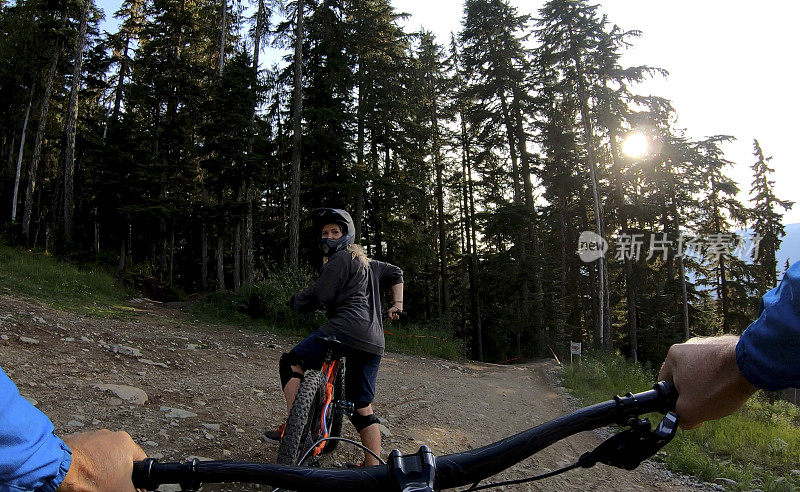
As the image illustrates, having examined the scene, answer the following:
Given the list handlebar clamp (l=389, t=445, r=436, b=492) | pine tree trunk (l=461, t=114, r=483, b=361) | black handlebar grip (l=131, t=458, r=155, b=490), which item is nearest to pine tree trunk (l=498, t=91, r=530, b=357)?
pine tree trunk (l=461, t=114, r=483, b=361)

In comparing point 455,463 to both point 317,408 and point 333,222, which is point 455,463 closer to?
point 317,408

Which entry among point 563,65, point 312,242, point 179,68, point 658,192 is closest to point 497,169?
point 563,65

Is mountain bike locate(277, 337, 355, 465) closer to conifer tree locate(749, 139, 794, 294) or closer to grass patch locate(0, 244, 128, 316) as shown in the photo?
grass patch locate(0, 244, 128, 316)

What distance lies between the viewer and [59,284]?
1464cm

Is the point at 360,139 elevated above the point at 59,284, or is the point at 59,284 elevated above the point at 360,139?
the point at 360,139

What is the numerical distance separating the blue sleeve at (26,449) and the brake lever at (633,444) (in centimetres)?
118

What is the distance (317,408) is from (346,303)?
90 centimetres

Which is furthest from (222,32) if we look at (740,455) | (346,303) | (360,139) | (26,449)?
(26,449)

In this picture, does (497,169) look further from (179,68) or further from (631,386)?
(179,68)

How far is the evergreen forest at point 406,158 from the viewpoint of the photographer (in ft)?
73.7

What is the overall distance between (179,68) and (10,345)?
26.5 m

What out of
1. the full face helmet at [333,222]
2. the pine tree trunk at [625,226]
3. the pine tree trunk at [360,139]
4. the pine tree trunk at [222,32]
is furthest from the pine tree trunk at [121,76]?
the full face helmet at [333,222]

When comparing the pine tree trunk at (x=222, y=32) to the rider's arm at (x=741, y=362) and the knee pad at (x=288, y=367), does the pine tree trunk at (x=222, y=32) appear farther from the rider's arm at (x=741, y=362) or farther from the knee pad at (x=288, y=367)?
the rider's arm at (x=741, y=362)

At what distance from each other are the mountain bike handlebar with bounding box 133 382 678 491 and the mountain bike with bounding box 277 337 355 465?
186 cm
